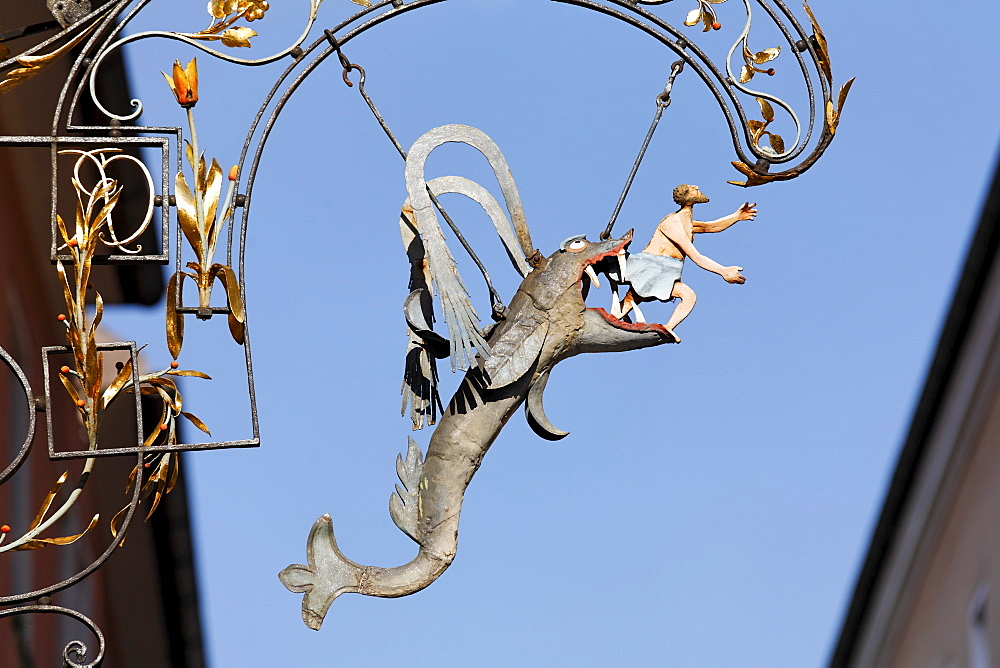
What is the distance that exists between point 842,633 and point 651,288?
725 cm

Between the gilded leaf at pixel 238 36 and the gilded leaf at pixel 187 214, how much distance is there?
425mm

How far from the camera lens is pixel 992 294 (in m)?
8.24

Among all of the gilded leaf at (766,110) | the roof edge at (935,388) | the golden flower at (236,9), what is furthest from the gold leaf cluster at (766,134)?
the roof edge at (935,388)

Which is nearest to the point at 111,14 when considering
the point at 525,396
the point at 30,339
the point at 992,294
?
the point at 525,396

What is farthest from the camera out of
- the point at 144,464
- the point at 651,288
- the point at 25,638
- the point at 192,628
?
the point at 192,628

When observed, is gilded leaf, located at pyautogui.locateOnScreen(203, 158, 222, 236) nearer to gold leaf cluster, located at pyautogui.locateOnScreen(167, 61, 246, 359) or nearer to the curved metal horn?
gold leaf cluster, located at pyautogui.locateOnScreen(167, 61, 246, 359)

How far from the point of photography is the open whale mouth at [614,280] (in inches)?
178

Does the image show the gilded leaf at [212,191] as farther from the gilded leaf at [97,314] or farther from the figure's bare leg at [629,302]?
the figure's bare leg at [629,302]

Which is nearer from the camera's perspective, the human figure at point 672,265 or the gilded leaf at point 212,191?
the gilded leaf at point 212,191

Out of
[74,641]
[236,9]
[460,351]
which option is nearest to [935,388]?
[460,351]

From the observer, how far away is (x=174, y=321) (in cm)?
429

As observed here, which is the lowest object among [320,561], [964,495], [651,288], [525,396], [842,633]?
[842,633]

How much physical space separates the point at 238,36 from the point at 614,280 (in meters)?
1.17

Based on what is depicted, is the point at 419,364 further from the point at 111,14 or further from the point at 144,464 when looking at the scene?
the point at 111,14
